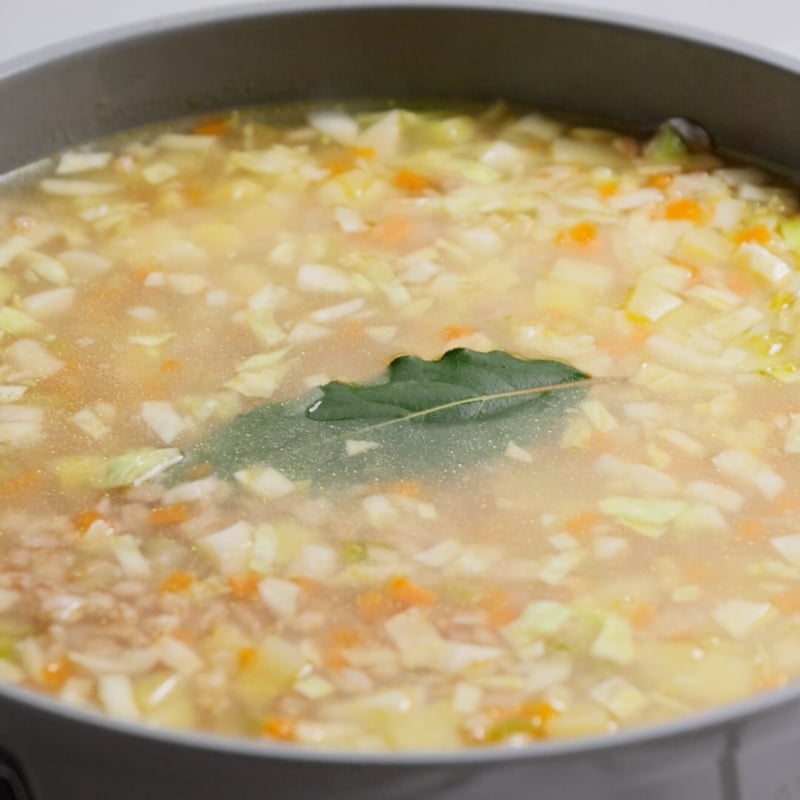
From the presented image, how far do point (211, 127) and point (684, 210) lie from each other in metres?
0.94

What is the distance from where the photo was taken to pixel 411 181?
2619mm

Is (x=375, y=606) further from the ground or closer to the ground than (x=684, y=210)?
closer to the ground

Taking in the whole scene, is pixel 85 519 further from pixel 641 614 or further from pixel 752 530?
pixel 752 530

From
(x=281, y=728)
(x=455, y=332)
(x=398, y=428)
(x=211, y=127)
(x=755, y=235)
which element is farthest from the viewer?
(x=211, y=127)

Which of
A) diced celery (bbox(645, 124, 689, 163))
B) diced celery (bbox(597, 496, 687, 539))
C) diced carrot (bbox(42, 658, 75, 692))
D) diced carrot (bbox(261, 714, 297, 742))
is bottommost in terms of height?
diced carrot (bbox(261, 714, 297, 742))

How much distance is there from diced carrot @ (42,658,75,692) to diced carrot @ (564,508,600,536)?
665 millimetres

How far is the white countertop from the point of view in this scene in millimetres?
3158

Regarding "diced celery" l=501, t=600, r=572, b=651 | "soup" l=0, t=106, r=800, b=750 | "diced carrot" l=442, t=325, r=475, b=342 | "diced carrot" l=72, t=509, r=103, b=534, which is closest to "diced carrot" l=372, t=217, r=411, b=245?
"soup" l=0, t=106, r=800, b=750

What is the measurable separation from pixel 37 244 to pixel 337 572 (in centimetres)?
99

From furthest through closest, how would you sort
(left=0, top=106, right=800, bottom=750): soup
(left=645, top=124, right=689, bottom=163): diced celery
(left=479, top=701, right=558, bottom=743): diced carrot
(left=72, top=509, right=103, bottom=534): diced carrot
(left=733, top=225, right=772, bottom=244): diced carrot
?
(left=645, top=124, right=689, bottom=163): diced celery → (left=733, top=225, right=772, bottom=244): diced carrot → (left=72, top=509, right=103, bottom=534): diced carrot → (left=0, top=106, right=800, bottom=750): soup → (left=479, top=701, right=558, bottom=743): diced carrot

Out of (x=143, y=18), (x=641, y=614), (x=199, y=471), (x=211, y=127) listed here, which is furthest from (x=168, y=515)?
(x=143, y=18)

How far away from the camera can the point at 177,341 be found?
2.24 metres

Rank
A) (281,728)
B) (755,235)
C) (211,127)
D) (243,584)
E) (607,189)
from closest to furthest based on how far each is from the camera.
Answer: (281,728), (243,584), (755,235), (607,189), (211,127)

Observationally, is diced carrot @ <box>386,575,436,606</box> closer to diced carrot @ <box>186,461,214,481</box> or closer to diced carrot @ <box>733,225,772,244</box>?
diced carrot @ <box>186,461,214,481</box>
